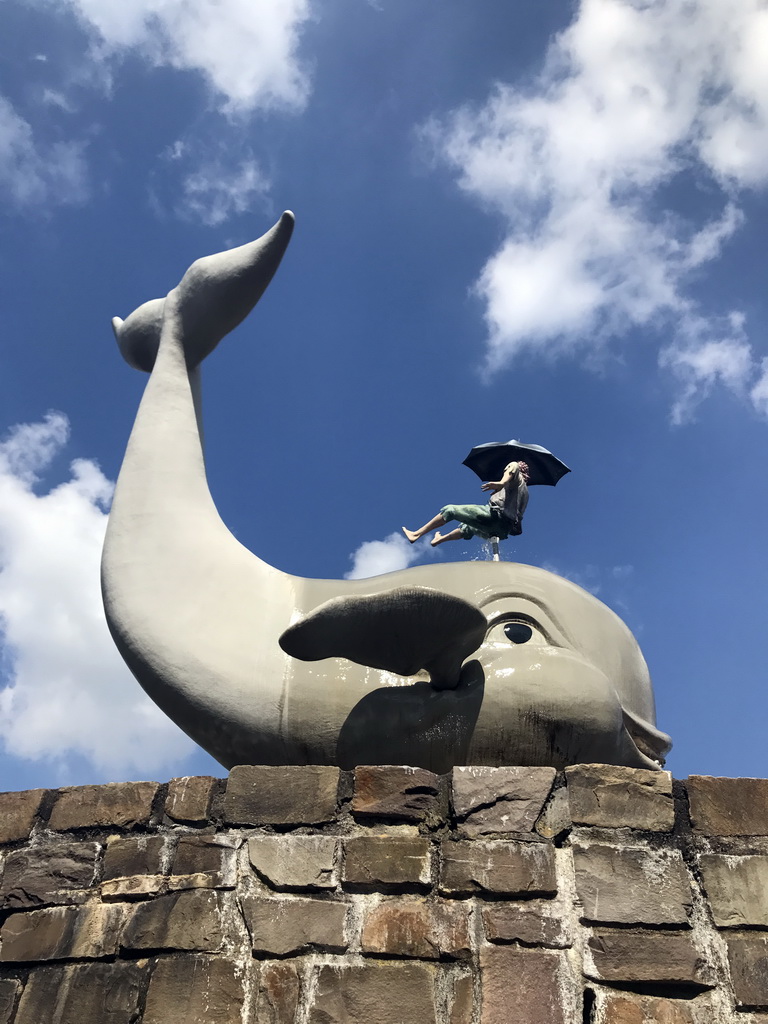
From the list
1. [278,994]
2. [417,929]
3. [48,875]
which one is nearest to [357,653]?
[417,929]

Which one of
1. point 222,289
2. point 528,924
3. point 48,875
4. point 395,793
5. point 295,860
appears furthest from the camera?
point 222,289

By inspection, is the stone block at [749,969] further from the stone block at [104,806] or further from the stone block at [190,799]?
the stone block at [104,806]

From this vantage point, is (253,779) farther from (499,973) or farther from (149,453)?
(149,453)

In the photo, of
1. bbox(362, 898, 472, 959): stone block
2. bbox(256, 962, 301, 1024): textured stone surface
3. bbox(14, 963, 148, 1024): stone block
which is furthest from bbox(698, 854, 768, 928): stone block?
bbox(14, 963, 148, 1024): stone block

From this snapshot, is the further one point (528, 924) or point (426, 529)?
point (426, 529)

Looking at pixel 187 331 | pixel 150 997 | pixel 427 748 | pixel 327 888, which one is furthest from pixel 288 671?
pixel 187 331

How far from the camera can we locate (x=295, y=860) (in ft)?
11.9

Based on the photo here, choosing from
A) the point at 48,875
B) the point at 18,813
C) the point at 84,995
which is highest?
the point at 18,813

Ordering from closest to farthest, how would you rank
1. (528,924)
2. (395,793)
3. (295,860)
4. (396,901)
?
(528,924) < (396,901) < (295,860) < (395,793)

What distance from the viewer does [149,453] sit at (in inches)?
215

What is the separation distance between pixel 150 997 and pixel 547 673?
6.81ft

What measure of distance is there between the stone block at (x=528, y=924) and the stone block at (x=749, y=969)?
2.00ft

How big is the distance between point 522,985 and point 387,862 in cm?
65

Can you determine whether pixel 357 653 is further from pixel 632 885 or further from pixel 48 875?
pixel 48 875
